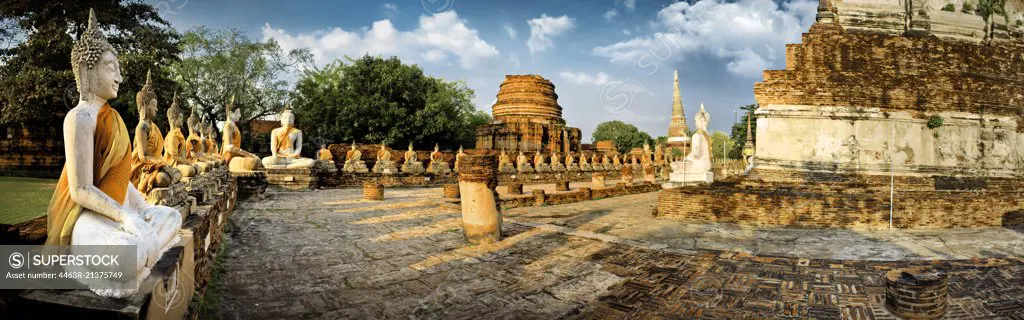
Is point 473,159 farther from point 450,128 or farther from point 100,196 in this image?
point 450,128

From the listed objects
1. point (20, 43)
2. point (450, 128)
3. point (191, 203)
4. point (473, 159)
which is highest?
point (20, 43)

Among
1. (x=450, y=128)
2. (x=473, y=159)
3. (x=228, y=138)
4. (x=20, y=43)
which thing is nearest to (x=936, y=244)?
(x=473, y=159)

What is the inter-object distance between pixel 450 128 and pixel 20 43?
16.8 metres

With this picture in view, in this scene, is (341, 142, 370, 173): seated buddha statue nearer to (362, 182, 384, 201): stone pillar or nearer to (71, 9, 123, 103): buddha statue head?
(362, 182, 384, 201): stone pillar

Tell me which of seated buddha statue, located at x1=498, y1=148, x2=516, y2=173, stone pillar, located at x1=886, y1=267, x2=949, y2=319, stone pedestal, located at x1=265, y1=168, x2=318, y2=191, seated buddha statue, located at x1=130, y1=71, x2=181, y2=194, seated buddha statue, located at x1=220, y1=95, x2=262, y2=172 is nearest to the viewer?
stone pillar, located at x1=886, y1=267, x2=949, y2=319

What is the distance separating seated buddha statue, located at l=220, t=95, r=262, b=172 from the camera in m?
10.9

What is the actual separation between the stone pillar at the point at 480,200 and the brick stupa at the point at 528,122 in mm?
17895

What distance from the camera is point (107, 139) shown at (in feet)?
7.60

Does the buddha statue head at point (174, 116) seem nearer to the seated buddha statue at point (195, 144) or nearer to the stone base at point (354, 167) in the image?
the seated buddha statue at point (195, 144)

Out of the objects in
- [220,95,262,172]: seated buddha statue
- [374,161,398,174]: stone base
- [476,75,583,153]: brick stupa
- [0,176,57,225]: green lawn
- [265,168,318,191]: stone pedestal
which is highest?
[476,75,583,153]: brick stupa

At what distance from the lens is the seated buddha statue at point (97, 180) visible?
7.04 ft

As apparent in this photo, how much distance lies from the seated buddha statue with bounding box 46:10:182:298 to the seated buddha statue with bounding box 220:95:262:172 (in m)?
9.36

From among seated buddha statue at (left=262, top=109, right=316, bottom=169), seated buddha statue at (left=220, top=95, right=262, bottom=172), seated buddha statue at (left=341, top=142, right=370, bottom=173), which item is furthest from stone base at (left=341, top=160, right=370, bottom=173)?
seated buddha statue at (left=220, top=95, right=262, bottom=172)

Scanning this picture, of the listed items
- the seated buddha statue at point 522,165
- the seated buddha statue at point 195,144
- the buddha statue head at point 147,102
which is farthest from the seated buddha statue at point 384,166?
the buddha statue head at point 147,102
